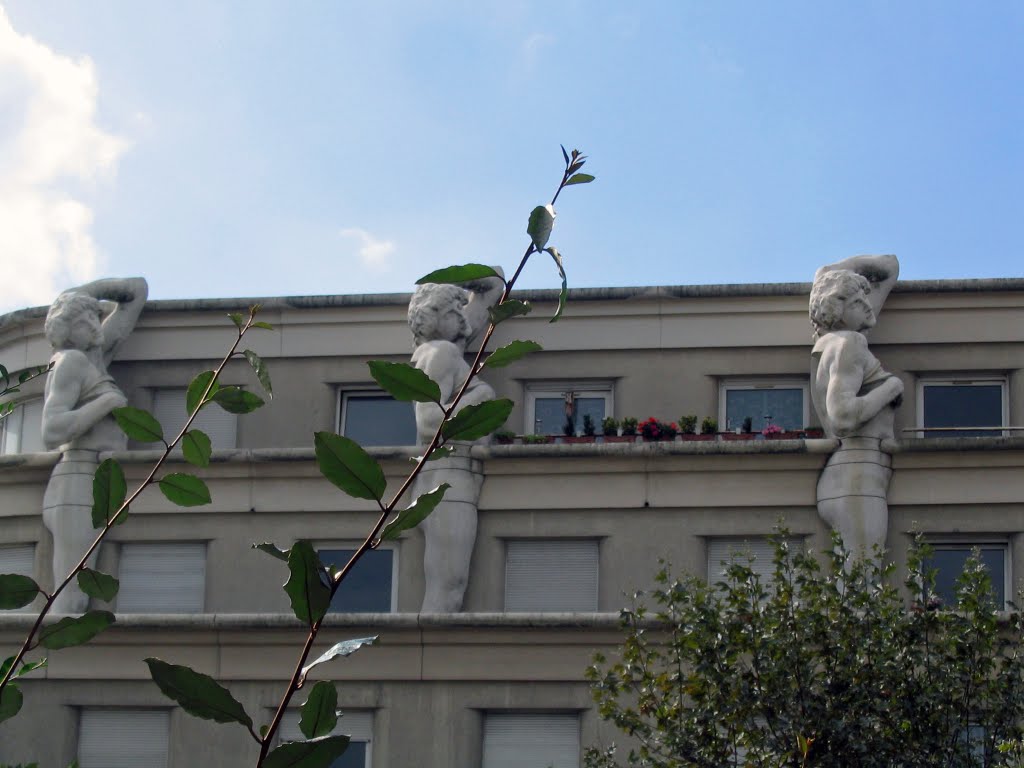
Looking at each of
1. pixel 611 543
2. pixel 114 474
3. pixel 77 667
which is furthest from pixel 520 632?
pixel 114 474

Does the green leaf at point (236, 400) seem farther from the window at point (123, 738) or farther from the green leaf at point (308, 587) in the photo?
Answer: the window at point (123, 738)

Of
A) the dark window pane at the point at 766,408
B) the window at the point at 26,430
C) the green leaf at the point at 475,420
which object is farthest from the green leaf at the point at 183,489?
the window at the point at 26,430

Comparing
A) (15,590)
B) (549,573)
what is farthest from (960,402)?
(15,590)

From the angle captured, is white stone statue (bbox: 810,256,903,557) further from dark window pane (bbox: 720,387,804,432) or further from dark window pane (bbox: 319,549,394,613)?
dark window pane (bbox: 319,549,394,613)

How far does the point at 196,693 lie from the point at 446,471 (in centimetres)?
1969

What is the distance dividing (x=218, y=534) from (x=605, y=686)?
24.2 feet

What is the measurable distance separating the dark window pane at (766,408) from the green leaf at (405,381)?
20.5 meters

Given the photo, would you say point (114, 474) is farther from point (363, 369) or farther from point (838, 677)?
point (363, 369)

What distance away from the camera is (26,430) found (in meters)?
24.8

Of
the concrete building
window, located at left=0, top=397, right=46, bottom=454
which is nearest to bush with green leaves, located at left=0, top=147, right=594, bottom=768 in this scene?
the concrete building

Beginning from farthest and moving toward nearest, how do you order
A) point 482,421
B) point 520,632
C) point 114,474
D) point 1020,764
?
point 520,632
point 1020,764
point 114,474
point 482,421

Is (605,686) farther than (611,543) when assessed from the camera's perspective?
No

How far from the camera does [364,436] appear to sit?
2406cm

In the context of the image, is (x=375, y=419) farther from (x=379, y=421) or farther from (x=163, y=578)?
(x=163, y=578)
